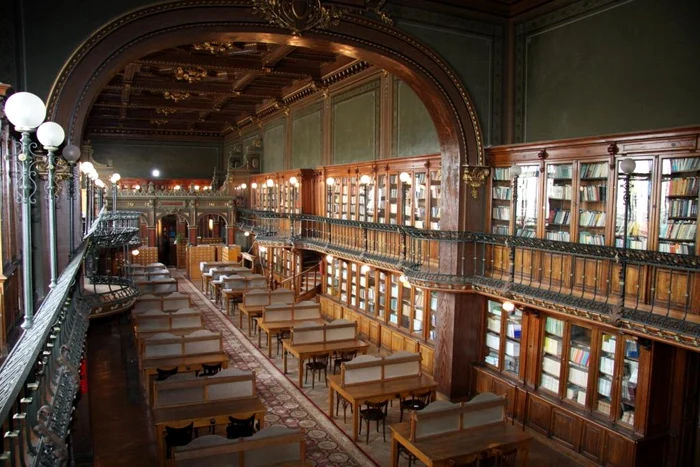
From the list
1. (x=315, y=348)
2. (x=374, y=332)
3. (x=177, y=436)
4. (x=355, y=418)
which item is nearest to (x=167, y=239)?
(x=374, y=332)

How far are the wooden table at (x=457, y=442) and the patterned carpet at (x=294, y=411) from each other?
49.0 inches

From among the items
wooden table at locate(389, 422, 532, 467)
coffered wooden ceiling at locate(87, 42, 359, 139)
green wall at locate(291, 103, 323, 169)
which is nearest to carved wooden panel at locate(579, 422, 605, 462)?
wooden table at locate(389, 422, 532, 467)

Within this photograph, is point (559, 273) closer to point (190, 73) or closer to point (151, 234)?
point (190, 73)

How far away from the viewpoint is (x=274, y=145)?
23703 mm

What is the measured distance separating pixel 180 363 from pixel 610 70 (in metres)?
9.24

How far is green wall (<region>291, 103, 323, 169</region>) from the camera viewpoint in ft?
62.0

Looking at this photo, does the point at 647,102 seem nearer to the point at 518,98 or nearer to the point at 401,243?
the point at 518,98

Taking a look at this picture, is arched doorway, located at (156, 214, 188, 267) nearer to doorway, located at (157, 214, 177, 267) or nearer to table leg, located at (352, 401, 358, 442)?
doorway, located at (157, 214, 177, 267)

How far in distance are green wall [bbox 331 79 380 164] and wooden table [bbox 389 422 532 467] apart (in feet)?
28.7

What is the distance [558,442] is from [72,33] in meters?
9.84

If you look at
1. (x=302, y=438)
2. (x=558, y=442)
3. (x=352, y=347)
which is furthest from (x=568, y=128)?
(x=302, y=438)

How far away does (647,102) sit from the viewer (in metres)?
8.37

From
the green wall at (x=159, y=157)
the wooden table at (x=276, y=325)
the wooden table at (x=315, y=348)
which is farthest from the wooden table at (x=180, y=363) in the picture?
the green wall at (x=159, y=157)

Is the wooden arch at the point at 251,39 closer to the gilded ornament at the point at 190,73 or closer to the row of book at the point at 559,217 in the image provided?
the row of book at the point at 559,217
